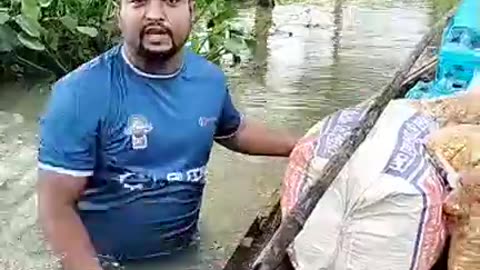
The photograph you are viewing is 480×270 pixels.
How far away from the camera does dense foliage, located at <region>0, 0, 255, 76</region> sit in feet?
20.1

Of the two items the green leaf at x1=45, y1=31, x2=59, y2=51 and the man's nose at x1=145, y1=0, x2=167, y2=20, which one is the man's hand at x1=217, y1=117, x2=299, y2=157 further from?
the green leaf at x1=45, y1=31, x2=59, y2=51

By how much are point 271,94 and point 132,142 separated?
10.4ft

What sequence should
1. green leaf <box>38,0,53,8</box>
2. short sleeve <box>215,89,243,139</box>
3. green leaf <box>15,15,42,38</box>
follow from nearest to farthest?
short sleeve <box>215,89,243,139</box>, green leaf <box>15,15,42,38</box>, green leaf <box>38,0,53,8</box>

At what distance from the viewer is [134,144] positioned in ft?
9.21

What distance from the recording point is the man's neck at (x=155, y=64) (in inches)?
110

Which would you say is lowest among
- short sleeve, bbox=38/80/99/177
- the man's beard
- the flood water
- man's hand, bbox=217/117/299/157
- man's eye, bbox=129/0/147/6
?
the flood water

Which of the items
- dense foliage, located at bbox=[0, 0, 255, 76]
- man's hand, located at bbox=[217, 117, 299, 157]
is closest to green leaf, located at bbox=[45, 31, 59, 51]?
dense foliage, located at bbox=[0, 0, 255, 76]

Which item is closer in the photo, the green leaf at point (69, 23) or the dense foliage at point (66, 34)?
the dense foliage at point (66, 34)

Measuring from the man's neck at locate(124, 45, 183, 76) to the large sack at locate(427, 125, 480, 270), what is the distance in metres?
0.68

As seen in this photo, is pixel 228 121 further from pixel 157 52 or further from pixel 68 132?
pixel 68 132

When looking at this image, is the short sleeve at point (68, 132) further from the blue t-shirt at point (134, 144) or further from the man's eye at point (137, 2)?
the man's eye at point (137, 2)

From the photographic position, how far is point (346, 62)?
6.73 meters

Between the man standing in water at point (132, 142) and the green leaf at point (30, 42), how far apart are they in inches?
127

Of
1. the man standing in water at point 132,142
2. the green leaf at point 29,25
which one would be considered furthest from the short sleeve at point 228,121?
the green leaf at point 29,25
